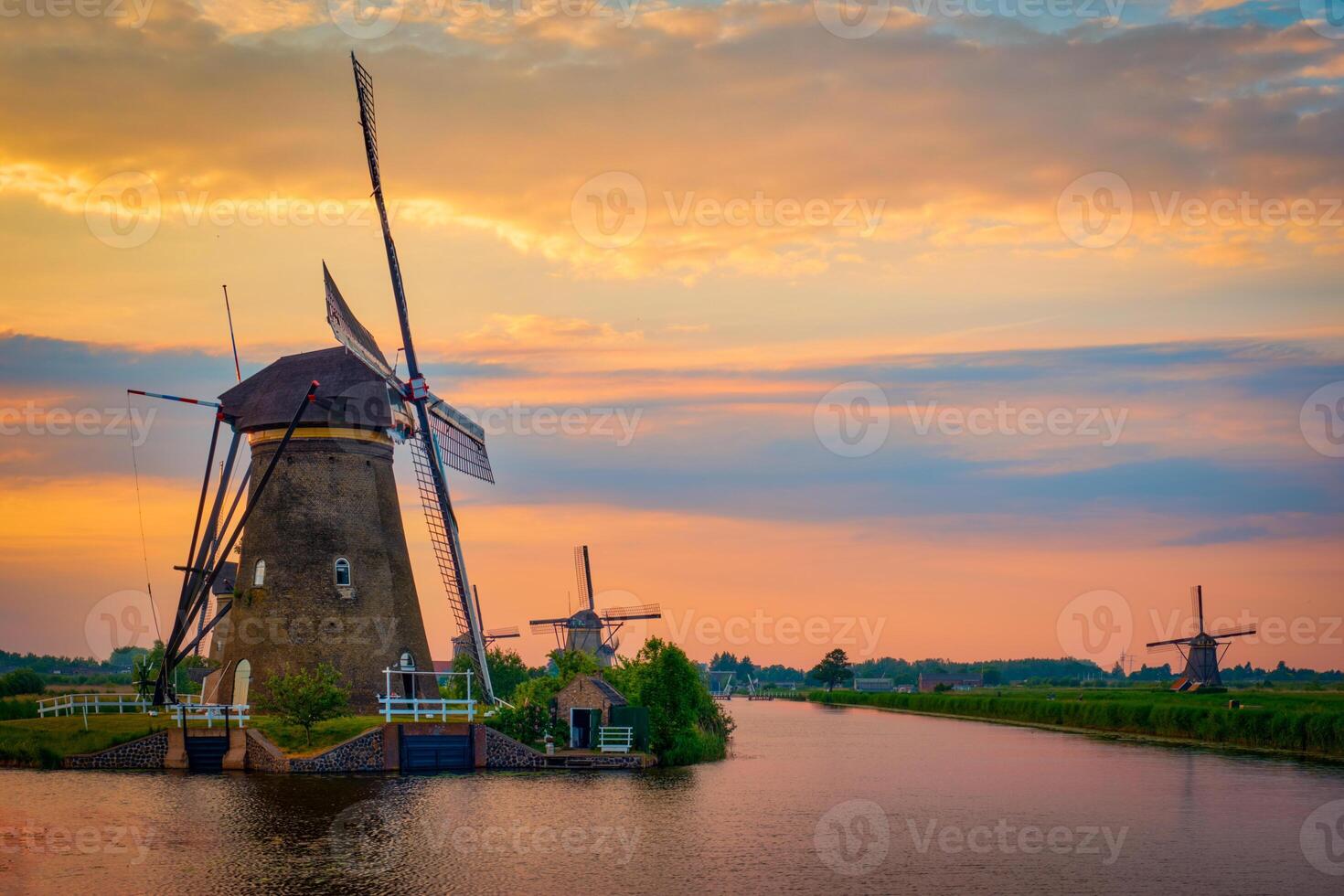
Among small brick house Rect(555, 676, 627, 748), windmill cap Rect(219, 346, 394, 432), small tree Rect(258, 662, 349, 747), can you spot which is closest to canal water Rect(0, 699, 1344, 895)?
small tree Rect(258, 662, 349, 747)

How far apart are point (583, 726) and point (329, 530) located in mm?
11349

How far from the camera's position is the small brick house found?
45.0 m

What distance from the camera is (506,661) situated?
70438 mm

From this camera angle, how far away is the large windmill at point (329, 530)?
151 feet

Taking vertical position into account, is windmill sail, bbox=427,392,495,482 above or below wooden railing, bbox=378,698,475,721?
above

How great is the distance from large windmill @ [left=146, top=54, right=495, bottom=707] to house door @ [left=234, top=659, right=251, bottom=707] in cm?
5

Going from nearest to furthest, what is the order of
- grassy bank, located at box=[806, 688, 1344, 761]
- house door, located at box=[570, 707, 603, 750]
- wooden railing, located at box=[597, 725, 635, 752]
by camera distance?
house door, located at box=[570, 707, 603, 750], wooden railing, located at box=[597, 725, 635, 752], grassy bank, located at box=[806, 688, 1344, 761]

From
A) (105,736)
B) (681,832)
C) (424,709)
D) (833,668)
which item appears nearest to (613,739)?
(424,709)

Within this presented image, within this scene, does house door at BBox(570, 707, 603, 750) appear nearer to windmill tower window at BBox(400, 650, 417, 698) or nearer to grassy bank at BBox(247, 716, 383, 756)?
windmill tower window at BBox(400, 650, 417, 698)

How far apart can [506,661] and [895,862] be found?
147ft

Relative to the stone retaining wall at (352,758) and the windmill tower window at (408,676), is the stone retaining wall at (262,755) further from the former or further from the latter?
the windmill tower window at (408,676)

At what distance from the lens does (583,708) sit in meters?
45.4

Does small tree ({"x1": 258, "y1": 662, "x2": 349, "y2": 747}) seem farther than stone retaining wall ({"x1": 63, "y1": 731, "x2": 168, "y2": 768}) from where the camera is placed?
No

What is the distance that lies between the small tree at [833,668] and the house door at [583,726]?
5742 inches
